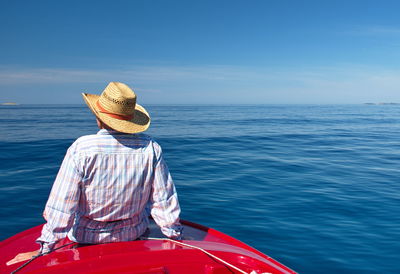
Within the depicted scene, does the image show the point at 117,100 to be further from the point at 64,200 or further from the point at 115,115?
A: the point at 64,200

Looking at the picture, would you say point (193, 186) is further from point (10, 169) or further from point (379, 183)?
point (10, 169)

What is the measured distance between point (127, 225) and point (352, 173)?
9.25 metres

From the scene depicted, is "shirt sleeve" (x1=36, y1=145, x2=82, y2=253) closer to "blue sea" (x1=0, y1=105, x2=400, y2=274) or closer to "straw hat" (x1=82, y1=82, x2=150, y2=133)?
"straw hat" (x1=82, y1=82, x2=150, y2=133)

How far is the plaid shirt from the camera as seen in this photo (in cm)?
236

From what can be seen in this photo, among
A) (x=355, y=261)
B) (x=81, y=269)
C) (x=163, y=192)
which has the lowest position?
(x=355, y=261)

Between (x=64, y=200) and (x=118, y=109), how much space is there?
802mm

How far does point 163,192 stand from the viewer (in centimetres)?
267

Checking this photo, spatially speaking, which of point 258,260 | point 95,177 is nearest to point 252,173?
point 258,260

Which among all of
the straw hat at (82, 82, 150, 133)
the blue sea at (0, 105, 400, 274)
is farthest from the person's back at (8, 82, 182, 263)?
the blue sea at (0, 105, 400, 274)

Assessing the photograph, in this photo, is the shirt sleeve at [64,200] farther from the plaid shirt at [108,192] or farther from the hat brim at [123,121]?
the hat brim at [123,121]

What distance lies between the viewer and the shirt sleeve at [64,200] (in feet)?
7.68

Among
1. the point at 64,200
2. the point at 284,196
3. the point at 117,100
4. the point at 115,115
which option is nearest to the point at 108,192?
the point at 64,200

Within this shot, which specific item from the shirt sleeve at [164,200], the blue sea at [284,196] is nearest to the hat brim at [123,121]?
the shirt sleeve at [164,200]

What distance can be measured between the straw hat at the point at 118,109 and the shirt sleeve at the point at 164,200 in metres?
0.28
